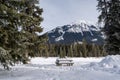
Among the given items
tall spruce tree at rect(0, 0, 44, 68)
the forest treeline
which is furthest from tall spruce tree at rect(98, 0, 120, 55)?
the forest treeline

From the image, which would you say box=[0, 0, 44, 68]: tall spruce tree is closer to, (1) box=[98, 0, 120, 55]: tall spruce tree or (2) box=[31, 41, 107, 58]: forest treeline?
(1) box=[98, 0, 120, 55]: tall spruce tree

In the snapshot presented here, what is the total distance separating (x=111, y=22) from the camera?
33.9 metres

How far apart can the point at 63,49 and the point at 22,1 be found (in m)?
116

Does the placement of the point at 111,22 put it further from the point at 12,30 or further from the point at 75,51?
the point at 75,51

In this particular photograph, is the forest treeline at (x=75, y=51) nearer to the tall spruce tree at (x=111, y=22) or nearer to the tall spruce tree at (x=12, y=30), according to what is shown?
the tall spruce tree at (x=111, y=22)

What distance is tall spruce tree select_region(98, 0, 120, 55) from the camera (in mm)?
33406

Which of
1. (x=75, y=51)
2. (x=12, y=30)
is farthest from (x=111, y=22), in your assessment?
(x=75, y=51)

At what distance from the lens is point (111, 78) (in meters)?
14.5

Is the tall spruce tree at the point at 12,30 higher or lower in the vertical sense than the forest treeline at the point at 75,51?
lower

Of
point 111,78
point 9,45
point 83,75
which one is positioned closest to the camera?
point 111,78

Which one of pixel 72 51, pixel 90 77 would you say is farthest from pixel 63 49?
pixel 90 77

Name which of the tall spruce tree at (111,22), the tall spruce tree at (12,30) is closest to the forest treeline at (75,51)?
the tall spruce tree at (111,22)

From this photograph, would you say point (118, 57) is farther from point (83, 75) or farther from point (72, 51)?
point (72, 51)

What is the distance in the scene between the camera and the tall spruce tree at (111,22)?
33.4m
